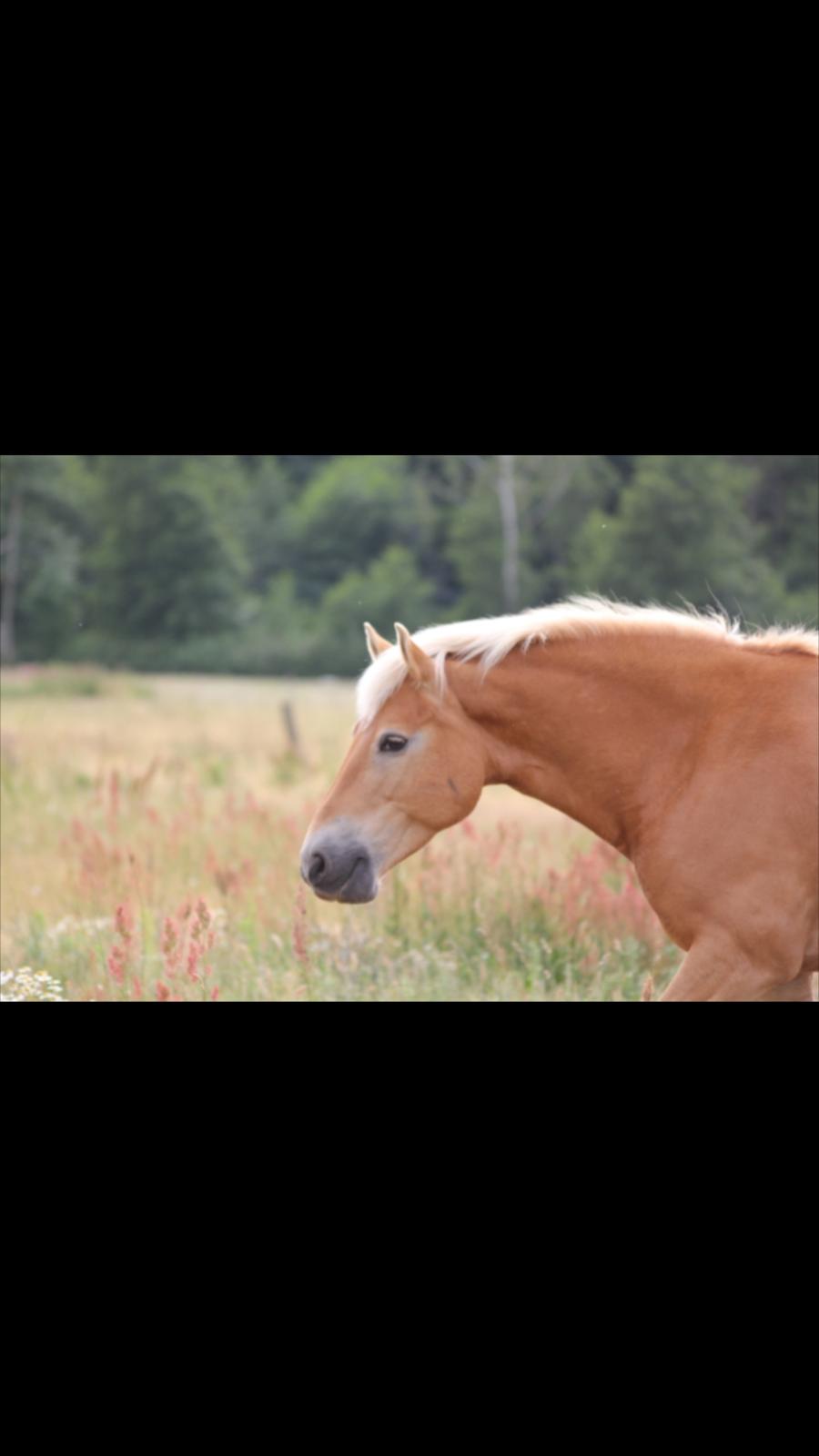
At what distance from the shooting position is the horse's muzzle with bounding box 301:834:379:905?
3801 millimetres

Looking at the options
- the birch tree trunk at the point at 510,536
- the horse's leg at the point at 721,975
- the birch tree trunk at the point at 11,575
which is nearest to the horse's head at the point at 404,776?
the horse's leg at the point at 721,975

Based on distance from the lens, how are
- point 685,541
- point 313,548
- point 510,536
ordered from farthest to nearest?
point 313,548, point 510,536, point 685,541

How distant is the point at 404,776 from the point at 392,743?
0.10m

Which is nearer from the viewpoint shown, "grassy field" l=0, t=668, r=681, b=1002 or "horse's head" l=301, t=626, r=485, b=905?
"horse's head" l=301, t=626, r=485, b=905

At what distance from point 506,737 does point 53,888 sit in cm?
389

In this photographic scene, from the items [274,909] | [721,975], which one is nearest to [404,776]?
[721,975]

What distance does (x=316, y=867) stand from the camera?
3812mm

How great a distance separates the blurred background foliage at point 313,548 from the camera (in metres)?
16.3

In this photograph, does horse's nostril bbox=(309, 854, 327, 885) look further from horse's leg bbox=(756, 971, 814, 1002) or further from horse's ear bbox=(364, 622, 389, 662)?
horse's leg bbox=(756, 971, 814, 1002)

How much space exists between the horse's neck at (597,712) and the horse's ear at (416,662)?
10 centimetres

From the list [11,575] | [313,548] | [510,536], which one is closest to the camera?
[510,536]

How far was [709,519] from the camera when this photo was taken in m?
15.0

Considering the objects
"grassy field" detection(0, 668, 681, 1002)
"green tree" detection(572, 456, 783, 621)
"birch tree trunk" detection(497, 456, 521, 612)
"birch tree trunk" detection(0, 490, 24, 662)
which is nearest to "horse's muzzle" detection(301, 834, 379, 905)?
"grassy field" detection(0, 668, 681, 1002)

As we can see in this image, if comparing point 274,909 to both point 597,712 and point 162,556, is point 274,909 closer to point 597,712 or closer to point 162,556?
point 597,712
